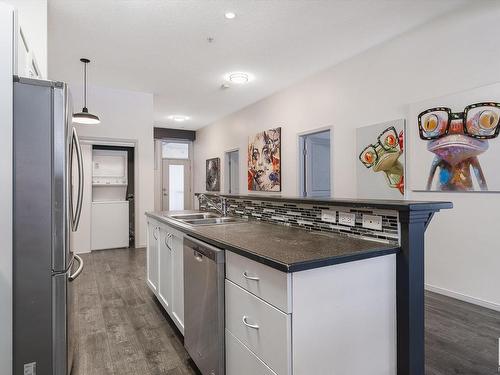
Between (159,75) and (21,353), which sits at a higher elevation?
(159,75)

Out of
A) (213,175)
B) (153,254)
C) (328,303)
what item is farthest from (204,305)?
(213,175)

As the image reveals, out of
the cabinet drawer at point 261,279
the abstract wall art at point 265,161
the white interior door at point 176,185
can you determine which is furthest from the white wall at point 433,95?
the white interior door at point 176,185

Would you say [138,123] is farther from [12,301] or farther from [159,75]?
[12,301]

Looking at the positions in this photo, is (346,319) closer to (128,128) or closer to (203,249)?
(203,249)

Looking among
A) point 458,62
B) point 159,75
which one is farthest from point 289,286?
point 159,75

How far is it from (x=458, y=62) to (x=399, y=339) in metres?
2.66

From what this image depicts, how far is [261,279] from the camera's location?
4.15 ft

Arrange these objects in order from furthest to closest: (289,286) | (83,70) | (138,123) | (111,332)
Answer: (138,123)
(83,70)
(111,332)
(289,286)

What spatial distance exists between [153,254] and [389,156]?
2.74 m

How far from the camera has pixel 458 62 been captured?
2.81 metres

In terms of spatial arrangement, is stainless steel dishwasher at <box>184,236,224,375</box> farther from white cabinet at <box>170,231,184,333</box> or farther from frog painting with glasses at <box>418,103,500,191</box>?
frog painting with glasses at <box>418,103,500,191</box>

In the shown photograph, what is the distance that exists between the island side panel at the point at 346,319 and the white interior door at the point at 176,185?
7608 millimetres

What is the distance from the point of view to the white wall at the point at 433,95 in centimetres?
264

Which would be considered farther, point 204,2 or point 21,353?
point 204,2
